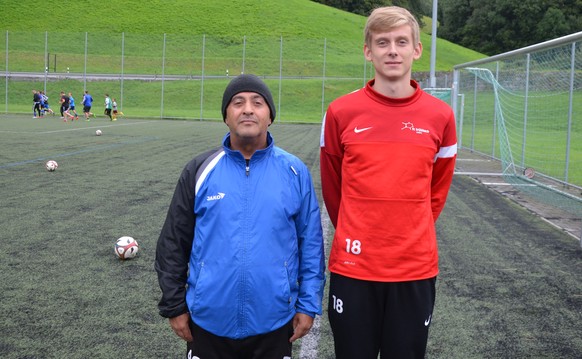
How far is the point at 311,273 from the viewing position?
2.62 m

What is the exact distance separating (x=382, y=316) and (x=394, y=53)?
1.05m

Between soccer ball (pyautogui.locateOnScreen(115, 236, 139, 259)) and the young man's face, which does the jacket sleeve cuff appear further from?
soccer ball (pyautogui.locateOnScreen(115, 236, 139, 259))

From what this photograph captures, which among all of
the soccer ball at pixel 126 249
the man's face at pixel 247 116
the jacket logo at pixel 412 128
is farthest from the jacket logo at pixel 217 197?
the soccer ball at pixel 126 249

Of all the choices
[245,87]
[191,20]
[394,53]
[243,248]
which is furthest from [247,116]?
[191,20]

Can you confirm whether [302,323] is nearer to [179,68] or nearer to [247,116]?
[247,116]

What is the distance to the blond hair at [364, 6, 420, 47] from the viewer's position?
253cm

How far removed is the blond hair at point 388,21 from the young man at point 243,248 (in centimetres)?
52

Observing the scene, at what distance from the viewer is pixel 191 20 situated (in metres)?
67.1

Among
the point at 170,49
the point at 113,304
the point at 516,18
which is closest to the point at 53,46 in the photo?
the point at 170,49

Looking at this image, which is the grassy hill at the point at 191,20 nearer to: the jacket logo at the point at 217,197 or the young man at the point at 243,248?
the young man at the point at 243,248

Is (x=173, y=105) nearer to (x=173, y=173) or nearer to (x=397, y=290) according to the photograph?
(x=173, y=173)

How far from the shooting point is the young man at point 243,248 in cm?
251

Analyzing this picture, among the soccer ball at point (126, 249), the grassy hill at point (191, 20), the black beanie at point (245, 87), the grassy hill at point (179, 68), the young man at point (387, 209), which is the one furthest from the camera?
the grassy hill at point (191, 20)

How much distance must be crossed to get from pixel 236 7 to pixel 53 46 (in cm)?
2879
